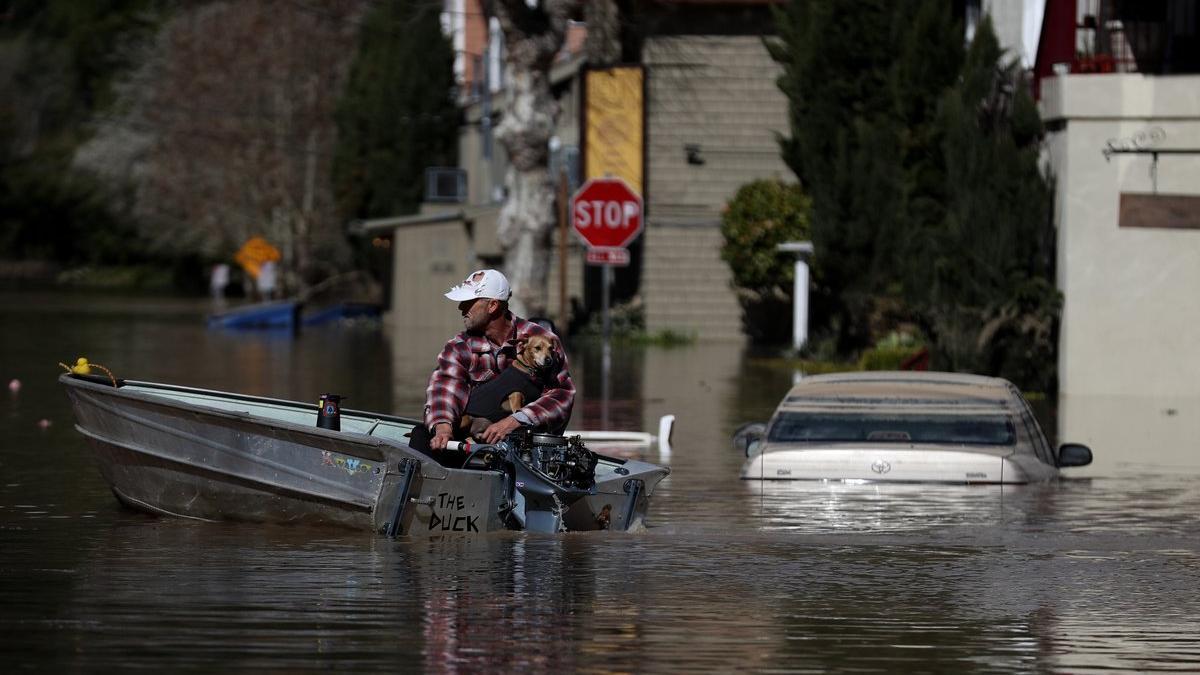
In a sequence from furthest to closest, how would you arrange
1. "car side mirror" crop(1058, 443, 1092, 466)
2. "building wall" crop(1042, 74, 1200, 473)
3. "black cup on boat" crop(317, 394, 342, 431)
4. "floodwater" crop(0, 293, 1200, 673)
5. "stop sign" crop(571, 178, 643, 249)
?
"stop sign" crop(571, 178, 643, 249) → "building wall" crop(1042, 74, 1200, 473) → "car side mirror" crop(1058, 443, 1092, 466) → "black cup on boat" crop(317, 394, 342, 431) → "floodwater" crop(0, 293, 1200, 673)

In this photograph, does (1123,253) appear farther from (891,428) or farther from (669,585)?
(669,585)

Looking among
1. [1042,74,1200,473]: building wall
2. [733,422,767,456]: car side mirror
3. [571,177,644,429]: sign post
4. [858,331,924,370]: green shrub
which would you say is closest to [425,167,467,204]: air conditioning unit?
[571,177,644,429]: sign post

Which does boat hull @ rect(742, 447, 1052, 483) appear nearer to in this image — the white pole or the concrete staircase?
the white pole

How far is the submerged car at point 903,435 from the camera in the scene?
16.6 m

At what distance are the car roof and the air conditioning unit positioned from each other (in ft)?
132

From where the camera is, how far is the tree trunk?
Result: 34156mm

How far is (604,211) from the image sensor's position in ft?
126

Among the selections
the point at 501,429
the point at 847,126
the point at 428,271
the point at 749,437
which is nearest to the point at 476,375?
the point at 501,429

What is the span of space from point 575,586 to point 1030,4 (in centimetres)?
2130

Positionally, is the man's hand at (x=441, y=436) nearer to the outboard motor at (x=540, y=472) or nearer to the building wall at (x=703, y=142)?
the outboard motor at (x=540, y=472)

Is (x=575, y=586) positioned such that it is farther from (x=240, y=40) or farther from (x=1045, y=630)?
(x=240, y=40)

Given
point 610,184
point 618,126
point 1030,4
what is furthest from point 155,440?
point 618,126

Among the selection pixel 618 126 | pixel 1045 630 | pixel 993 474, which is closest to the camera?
pixel 1045 630

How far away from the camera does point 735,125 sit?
147ft
